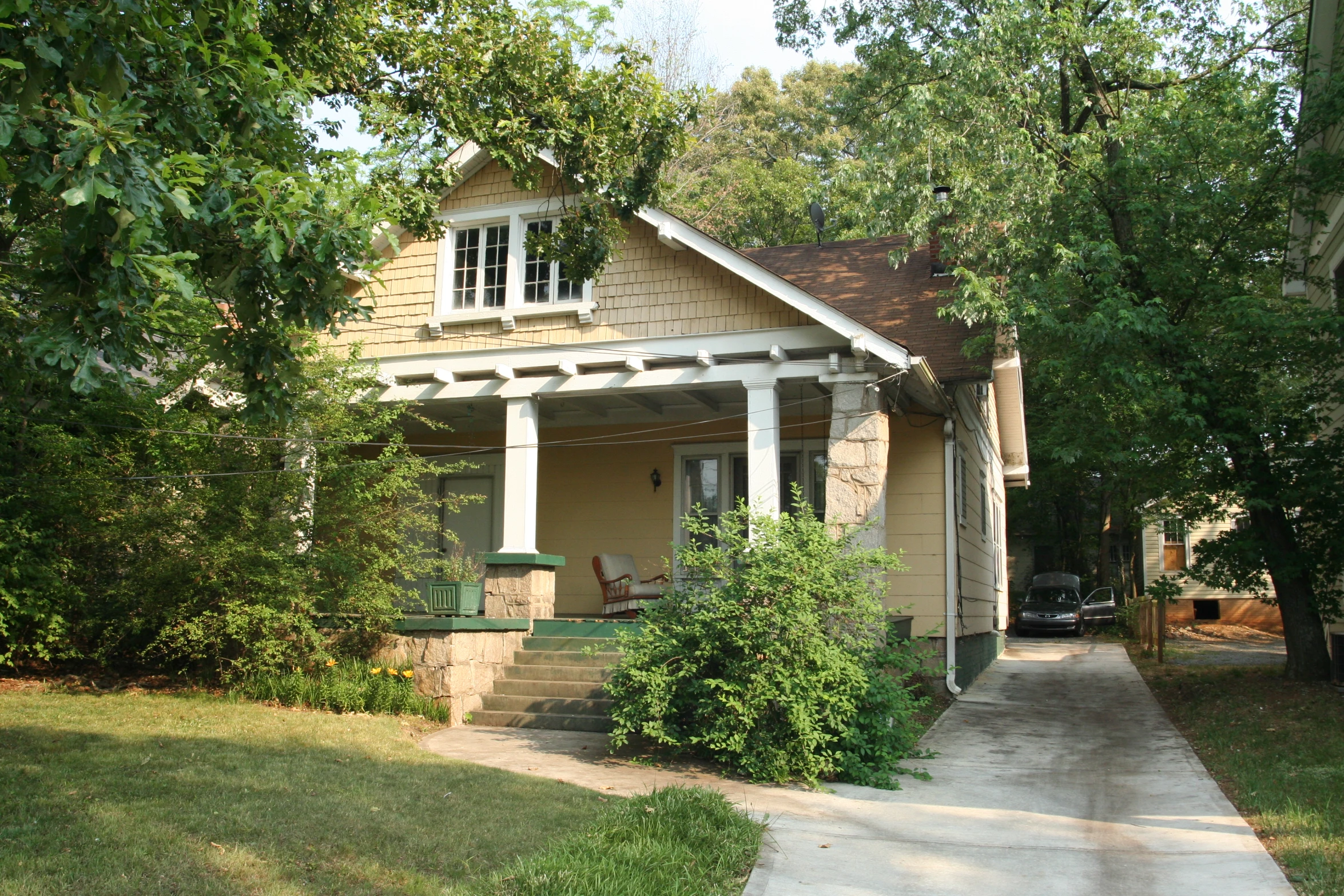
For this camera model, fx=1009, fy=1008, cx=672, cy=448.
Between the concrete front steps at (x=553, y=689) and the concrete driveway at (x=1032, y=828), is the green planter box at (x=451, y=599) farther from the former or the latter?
the concrete driveway at (x=1032, y=828)

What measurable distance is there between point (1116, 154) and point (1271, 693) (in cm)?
636

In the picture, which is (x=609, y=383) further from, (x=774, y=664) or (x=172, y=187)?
(x=172, y=187)

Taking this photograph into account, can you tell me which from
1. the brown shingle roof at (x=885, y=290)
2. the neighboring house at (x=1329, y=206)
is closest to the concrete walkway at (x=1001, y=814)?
the neighboring house at (x=1329, y=206)

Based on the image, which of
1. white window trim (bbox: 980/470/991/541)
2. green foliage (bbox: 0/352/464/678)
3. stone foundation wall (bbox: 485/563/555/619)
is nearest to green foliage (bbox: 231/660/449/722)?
green foliage (bbox: 0/352/464/678)

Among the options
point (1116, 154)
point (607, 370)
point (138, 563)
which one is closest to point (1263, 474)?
point (1116, 154)

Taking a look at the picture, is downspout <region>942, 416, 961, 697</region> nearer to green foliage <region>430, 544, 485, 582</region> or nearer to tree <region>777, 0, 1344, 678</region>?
tree <region>777, 0, 1344, 678</region>

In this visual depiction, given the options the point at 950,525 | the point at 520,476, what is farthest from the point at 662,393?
the point at 950,525

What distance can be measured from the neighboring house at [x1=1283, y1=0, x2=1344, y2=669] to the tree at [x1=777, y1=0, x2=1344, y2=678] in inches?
12.6

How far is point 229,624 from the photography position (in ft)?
31.1

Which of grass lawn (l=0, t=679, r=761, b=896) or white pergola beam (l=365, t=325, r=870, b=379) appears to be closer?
grass lawn (l=0, t=679, r=761, b=896)

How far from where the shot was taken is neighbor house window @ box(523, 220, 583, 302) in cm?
1190

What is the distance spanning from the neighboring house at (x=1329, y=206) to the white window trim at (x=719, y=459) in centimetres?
581

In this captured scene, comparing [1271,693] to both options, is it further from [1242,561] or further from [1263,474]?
[1263,474]

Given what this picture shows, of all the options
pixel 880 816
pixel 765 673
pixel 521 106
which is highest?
pixel 521 106
